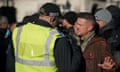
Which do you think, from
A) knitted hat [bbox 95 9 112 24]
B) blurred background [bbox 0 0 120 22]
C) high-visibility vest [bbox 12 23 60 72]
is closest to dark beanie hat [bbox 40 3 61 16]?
high-visibility vest [bbox 12 23 60 72]

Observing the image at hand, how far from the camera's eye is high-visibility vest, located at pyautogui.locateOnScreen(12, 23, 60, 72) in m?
5.11

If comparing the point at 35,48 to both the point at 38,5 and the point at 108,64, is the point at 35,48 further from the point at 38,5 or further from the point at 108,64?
the point at 38,5

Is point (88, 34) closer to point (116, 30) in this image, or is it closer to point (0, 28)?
point (116, 30)

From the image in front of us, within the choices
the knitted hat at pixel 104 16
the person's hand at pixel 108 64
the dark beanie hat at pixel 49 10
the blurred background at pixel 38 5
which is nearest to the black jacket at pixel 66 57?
the person's hand at pixel 108 64

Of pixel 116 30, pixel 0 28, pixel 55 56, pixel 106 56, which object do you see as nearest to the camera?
pixel 55 56

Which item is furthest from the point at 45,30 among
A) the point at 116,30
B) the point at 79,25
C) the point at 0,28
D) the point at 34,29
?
the point at 0,28

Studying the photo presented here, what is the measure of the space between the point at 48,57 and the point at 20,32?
0.48m

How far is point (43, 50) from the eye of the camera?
16.8 ft

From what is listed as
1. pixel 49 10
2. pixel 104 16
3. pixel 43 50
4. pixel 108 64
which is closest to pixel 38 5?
pixel 104 16

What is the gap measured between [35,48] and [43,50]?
12 cm

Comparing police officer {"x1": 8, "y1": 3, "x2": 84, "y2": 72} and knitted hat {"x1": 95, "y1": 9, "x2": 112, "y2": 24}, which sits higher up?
knitted hat {"x1": 95, "y1": 9, "x2": 112, "y2": 24}

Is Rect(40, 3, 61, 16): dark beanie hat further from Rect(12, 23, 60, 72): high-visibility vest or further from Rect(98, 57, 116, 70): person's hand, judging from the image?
Rect(98, 57, 116, 70): person's hand

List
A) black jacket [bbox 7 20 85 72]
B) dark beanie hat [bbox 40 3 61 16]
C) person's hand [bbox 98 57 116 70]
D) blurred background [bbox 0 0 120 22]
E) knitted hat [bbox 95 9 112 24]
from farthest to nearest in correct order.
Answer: blurred background [bbox 0 0 120 22], knitted hat [bbox 95 9 112 24], dark beanie hat [bbox 40 3 61 16], person's hand [bbox 98 57 116 70], black jacket [bbox 7 20 85 72]

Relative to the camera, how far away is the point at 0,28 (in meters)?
8.52
